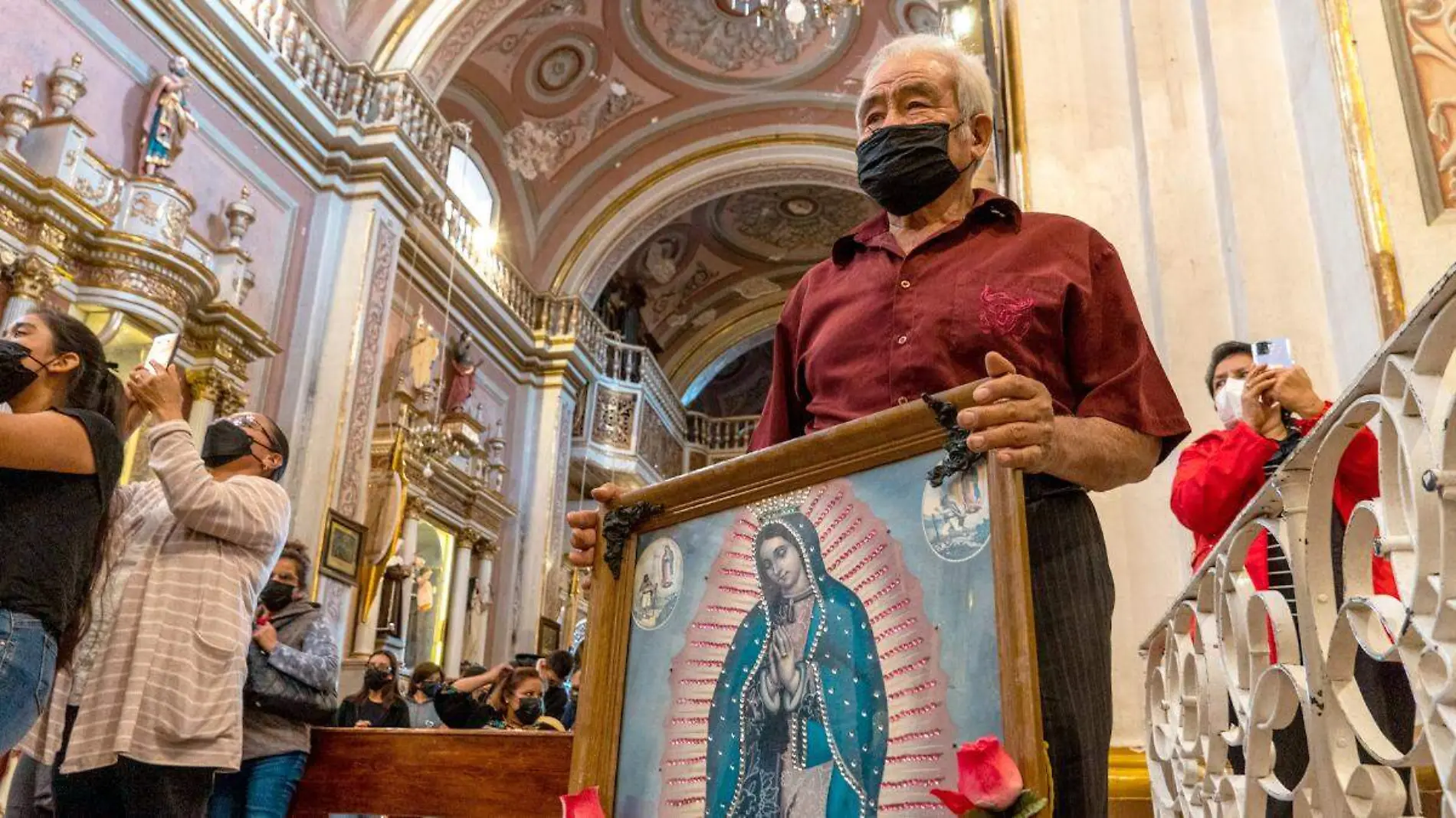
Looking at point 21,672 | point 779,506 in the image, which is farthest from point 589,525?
point 21,672

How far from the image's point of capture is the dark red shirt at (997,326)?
134cm

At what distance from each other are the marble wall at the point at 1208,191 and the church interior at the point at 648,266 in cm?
1

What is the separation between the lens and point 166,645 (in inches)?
92.4

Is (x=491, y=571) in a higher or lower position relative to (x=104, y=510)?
higher

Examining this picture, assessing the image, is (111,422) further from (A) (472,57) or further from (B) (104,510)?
(A) (472,57)

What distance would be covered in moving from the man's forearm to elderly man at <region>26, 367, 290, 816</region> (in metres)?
1.86

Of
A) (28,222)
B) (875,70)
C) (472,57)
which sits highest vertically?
(472,57)

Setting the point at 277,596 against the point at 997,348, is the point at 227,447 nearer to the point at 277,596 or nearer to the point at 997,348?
the point at 277,596

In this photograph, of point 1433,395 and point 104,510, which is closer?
point 1433,395

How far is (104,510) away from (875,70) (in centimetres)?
189

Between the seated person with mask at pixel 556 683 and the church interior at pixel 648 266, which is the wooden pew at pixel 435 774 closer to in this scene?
the church interior at pixel 648 266

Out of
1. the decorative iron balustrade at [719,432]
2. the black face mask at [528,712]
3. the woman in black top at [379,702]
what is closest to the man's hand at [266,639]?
the black face mask at [528,712]

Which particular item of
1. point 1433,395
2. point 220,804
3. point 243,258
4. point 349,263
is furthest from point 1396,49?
point 349,263

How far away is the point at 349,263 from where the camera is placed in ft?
31.1
